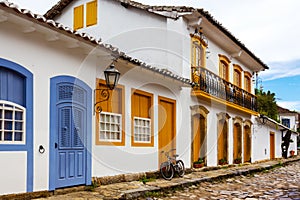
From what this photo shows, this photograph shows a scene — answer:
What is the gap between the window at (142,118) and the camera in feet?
36.8

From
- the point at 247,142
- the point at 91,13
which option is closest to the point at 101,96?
the point at 91,13

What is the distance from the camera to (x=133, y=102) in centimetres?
1118

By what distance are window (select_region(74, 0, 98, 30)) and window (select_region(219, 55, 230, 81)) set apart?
6134 mm

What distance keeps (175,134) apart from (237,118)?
297 inches

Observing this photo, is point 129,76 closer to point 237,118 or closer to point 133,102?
point 133,102

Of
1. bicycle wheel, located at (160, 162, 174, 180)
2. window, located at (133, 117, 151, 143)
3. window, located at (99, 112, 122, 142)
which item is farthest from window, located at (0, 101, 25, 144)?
bicycle wheel, located at (160, 162, 174, 180)

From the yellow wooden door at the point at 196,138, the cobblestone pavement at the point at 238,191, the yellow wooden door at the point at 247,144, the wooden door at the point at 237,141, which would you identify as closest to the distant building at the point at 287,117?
the yellow wooden door at the point at 247,144

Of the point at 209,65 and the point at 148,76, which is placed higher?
the point at 209,65

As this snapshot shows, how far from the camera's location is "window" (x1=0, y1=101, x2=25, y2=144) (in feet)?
23.3

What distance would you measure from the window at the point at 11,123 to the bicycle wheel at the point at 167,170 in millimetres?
5436

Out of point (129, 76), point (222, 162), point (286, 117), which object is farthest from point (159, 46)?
point (286, 117)

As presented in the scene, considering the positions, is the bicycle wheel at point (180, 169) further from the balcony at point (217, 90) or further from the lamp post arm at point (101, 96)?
the lamp post arm at point (101, 96)

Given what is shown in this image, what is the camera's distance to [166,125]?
43.0ft

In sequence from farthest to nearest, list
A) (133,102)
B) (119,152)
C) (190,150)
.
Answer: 1. (190,150)
2. (133,102)
3. (119,152)
